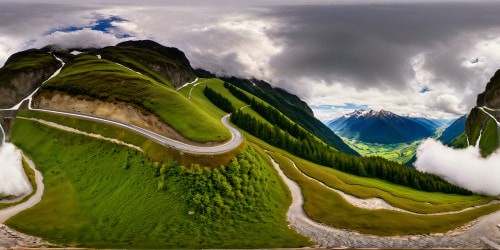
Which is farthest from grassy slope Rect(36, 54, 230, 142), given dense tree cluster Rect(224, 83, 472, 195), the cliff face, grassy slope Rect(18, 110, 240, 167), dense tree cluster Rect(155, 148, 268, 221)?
dense tree cluster Rect(224, 83, 472, 195)

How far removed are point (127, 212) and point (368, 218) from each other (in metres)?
54.0

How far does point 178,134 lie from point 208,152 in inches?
601

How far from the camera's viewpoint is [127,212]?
229 feet

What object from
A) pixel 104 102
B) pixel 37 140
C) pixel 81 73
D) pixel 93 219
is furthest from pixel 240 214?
pixel 81 73

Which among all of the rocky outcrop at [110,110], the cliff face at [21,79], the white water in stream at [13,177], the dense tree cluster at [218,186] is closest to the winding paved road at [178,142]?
the rocky outcrop at [110,110]

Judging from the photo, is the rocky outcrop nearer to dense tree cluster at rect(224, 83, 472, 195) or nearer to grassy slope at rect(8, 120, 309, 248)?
grassy slope at rect(8, 120, 309, 248)

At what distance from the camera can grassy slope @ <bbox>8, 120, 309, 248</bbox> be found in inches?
2440

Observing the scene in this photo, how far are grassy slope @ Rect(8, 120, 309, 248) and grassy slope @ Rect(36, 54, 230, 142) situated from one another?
58.3ft

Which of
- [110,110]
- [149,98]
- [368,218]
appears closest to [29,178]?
[110,110]

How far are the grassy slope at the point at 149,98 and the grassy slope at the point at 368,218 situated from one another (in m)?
32.3

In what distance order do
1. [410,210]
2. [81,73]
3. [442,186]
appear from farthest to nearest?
[442,186] < [81,73] < [410,210]

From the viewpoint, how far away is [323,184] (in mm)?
98812

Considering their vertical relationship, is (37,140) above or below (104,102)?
below

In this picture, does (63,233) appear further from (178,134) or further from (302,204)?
(302,204)
